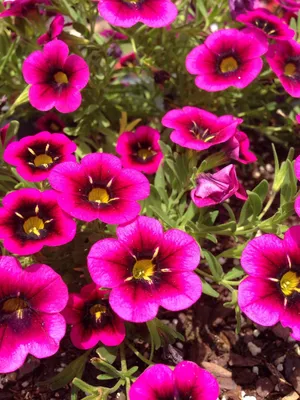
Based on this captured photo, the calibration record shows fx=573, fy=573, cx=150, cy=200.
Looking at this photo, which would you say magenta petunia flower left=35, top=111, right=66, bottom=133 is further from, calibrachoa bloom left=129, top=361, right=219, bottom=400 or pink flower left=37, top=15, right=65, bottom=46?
calibrachoa bloom left=129, top=361, right=219, bottom=400

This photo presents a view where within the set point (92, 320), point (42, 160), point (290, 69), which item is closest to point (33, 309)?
point (92, 320)

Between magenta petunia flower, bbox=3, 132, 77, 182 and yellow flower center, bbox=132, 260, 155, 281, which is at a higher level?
magenta petunia flower, bbox=3, 132, 77, 182

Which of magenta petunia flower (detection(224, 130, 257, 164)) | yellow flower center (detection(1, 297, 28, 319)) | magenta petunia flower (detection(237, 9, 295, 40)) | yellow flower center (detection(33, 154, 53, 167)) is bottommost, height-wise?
yellow flower center (detection(1, 297, 28, 319))

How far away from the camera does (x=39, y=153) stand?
1.76m

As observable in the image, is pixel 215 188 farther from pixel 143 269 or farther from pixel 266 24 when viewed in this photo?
pixel 266 24

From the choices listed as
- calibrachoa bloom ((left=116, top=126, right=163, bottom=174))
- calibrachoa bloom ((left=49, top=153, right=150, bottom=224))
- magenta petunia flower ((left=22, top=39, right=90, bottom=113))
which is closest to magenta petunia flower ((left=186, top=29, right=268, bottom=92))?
calibrachoa bloom ((left=116, top=126, right=163, bottom=174))

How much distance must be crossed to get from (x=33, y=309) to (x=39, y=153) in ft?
1.72

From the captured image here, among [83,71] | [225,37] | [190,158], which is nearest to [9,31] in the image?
[83,71]

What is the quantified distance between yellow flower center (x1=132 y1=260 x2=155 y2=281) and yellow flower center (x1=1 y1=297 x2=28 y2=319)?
0.30 m

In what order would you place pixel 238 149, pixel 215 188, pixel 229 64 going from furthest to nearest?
pixel 229 64 → pixel 238 149 → pixel 215 188

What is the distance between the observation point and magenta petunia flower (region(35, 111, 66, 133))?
2252mm

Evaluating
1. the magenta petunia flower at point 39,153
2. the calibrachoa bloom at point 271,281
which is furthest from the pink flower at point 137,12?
the calibrachoa bloom at point 271,281

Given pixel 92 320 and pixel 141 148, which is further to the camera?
pixel 141 148

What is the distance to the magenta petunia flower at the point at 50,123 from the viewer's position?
7.39ft
